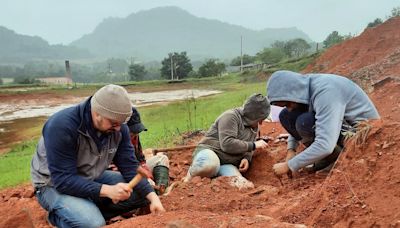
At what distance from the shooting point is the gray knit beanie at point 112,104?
303 cm

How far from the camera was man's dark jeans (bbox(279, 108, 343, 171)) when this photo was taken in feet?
12.8

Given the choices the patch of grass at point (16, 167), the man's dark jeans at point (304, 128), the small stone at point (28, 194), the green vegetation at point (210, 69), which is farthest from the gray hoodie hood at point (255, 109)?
the green vegetation at point (210, 69)

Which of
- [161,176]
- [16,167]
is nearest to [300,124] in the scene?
[161,176]

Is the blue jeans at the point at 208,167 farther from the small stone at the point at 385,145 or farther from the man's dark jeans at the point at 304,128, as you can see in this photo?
the small stone at the point at 385,145

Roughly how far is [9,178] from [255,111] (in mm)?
5999

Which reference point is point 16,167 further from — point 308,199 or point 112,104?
point 308,199

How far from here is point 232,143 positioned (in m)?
4.57

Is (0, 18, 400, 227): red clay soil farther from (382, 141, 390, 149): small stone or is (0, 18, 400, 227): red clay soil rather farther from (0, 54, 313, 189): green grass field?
(0, 54, 313, 189): green grass field

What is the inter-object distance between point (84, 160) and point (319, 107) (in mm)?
1808

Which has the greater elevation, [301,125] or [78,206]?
[301,125]

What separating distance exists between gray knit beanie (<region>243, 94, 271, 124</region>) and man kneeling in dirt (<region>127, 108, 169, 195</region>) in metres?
1.00

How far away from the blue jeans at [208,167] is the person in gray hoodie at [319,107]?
0.72 m

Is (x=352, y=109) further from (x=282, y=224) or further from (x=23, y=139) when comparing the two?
(x=23, y=139)

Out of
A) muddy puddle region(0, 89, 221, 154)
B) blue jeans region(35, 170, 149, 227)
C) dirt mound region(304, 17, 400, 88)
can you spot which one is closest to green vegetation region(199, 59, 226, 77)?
muddy puddle region(0, 89, 221, 154)
